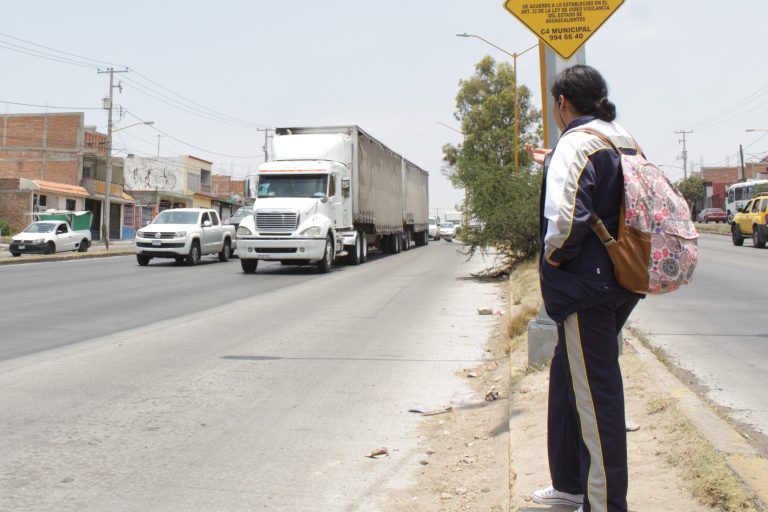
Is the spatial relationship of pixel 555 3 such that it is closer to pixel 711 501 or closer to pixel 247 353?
pixel 711 501

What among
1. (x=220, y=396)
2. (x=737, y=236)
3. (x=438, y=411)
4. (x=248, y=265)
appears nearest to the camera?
(x=438, y=411)

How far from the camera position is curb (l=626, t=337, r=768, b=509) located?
346 cm

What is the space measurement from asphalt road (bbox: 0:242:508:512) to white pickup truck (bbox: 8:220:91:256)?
61.0 feet

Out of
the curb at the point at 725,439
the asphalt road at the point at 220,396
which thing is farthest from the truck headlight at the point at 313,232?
the curb at the point at 725,439

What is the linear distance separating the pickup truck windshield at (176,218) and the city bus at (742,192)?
40139 mm

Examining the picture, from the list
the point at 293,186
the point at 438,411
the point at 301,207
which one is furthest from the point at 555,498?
the point at 293,186

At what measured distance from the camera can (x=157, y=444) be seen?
512cm

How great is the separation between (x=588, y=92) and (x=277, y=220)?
59.9ft

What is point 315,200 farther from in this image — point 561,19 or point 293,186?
point 561,19

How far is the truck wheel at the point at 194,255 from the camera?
25077mm

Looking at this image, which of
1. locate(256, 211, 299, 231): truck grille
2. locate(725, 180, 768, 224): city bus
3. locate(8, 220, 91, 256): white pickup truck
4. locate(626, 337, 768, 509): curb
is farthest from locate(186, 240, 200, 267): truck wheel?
locate(725, 180, 768, 224): city bus

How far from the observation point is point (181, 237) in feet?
80.9

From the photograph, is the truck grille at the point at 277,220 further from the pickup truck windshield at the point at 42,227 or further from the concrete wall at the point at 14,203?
the concrete wall at the point at 14,203

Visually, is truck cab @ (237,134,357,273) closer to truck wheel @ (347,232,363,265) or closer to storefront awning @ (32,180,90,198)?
→ truck wheel @ (347,232,363,265)
